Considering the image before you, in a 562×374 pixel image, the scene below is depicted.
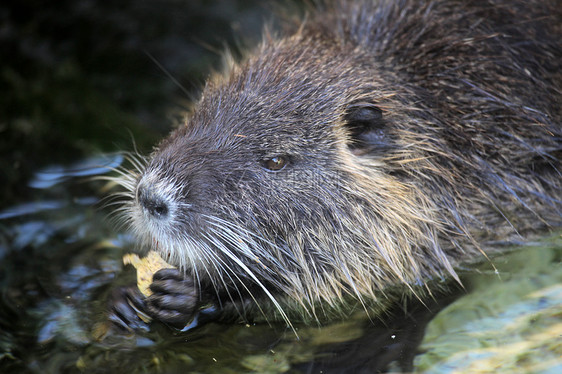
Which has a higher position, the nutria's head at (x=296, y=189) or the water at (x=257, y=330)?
the nutria's head at (x=296, y=189)

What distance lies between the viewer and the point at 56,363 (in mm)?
3090

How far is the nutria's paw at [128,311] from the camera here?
130 inches

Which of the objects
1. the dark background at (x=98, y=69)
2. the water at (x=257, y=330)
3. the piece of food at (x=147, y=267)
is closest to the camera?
the water at (x=257, y=330)

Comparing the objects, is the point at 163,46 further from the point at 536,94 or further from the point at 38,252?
the point at 536,94

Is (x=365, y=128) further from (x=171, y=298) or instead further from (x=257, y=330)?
(x=171, y=298)

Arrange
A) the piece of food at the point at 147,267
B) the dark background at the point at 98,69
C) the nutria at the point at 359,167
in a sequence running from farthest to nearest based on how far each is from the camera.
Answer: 1. the dark background at the point at 98,69
2. the piece of food at the point at 147,267
3. the nutria at the point at 359,167

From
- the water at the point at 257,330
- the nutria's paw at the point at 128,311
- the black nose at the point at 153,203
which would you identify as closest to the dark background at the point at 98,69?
the water at the point at 257,330

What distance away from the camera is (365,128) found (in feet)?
11.3

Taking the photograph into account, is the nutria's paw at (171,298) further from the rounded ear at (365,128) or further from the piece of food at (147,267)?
the rounded ear at (365,128)

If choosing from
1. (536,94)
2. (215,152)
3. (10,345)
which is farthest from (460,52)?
(10,345)

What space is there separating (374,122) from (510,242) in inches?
42.0

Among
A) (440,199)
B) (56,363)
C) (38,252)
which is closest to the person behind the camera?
(56,363)

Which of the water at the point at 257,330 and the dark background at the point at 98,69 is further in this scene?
the dark background at the point at 98,69

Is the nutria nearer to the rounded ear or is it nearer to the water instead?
the rounded ear
